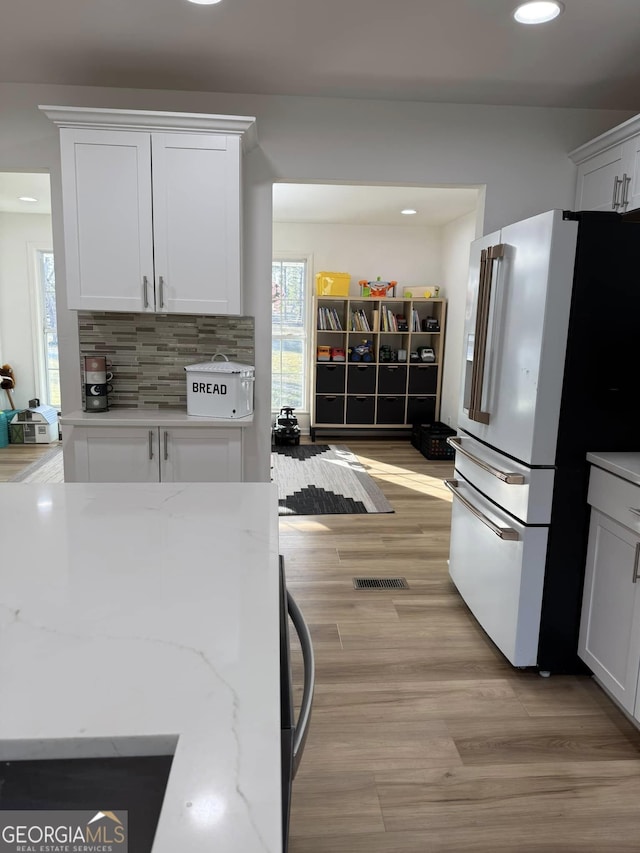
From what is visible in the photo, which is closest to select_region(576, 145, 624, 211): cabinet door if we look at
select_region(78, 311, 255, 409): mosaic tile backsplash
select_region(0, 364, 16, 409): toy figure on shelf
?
select_region(78, 311, 255, 409): mosaic tile backsplash

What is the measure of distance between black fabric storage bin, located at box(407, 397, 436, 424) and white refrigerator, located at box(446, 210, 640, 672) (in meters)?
4.26

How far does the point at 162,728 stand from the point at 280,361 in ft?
21.8

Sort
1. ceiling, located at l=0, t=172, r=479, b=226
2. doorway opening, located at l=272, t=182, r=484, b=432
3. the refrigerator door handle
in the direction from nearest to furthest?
1. the refrigerator door handle
2. ceiling, located at l=0, t=172, r=479, b=226
3. doorway opening, located at l=272, t=182, r=484, b=432

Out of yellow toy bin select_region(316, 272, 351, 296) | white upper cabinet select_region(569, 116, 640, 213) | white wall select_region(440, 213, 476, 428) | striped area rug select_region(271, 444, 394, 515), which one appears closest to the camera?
white upper cabinet select_region(569, 116, 640, 213)

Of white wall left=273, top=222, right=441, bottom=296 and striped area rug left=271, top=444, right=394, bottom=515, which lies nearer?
striped area rug left=271, top=444, right=394, bottom=515

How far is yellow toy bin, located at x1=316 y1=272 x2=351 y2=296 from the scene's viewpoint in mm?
6574

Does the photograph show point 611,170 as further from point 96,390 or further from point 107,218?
point 96,390

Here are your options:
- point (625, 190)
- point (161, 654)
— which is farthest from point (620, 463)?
point (161, 654)

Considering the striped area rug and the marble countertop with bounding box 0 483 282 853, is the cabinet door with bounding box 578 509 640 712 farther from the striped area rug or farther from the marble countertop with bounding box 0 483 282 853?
the striped area rug

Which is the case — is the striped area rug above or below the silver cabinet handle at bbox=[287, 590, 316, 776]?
below

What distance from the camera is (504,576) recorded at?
2.39 metres

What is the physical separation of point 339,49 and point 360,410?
4.62 meters

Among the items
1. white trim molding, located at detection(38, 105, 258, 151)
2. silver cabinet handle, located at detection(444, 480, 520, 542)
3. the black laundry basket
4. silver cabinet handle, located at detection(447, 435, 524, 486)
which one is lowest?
the black laundry basket

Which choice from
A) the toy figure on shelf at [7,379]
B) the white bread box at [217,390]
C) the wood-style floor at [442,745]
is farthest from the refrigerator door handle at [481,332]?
the toy figure on shelf at [7,379]
